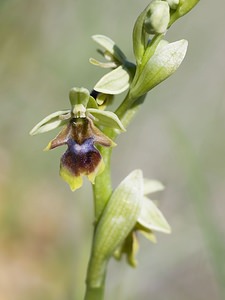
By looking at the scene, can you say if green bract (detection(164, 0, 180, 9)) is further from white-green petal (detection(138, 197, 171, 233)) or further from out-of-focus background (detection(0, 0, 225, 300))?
out-of-focus background (detection(0, 0, 225, 300))

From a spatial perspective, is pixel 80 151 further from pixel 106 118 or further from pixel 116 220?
pixel 116 220

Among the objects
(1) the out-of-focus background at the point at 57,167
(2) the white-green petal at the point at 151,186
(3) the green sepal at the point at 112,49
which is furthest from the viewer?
(1) the out-of-focus background at the point at 57,167

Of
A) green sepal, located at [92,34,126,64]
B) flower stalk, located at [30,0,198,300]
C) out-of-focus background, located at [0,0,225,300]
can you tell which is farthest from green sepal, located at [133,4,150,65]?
out-of-focus background, located at [0,0,225,300]

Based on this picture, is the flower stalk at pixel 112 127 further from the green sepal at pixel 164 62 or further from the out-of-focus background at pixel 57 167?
the out-of-focus background at pixel 57 167

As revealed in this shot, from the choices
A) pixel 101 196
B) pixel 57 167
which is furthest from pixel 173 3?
pixel 57 167

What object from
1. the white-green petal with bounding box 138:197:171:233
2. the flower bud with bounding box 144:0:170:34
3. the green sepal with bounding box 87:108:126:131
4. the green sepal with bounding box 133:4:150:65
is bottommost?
the white-green petal with bounding box 138:197:171:233

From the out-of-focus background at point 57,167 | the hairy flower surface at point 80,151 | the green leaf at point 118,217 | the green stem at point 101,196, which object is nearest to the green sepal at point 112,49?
the green stem at point 101,196
